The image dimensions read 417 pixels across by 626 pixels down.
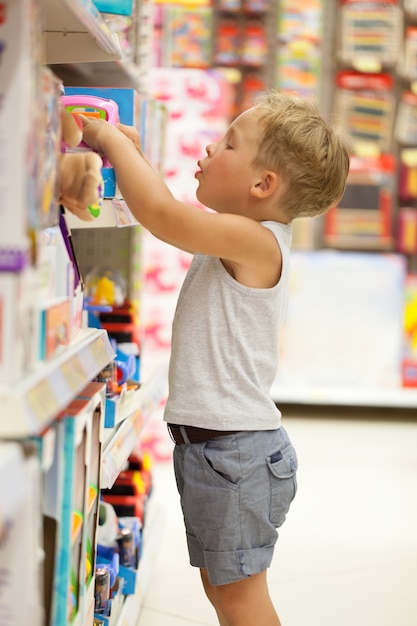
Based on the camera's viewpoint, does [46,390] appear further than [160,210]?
No

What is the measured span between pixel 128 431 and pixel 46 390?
805mm

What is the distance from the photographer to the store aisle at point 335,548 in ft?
6.53

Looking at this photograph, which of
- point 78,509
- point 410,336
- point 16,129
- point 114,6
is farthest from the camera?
point 410,336

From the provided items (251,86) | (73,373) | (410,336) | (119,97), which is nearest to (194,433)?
(73,373)

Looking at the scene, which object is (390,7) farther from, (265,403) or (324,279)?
(265,403)

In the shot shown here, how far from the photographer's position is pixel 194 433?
1373 millimetres

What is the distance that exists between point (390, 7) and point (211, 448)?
375cm

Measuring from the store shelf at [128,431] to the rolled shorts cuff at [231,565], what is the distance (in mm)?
217

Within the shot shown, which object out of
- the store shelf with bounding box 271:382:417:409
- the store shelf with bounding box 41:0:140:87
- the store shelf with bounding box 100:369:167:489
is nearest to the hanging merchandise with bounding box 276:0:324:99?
the store shelf with bounding box 271:382:417:409

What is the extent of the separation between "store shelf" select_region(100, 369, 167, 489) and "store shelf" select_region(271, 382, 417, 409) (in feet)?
6.70

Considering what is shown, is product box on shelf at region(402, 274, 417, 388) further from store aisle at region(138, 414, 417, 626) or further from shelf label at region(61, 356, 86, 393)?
shelf label at region(61, 356, 86, 393)

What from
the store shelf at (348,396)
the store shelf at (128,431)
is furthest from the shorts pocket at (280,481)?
the store shelf at (348,396)

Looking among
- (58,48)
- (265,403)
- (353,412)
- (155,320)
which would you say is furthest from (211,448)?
(353,412)

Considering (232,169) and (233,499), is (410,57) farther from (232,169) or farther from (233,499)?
(233,499)
